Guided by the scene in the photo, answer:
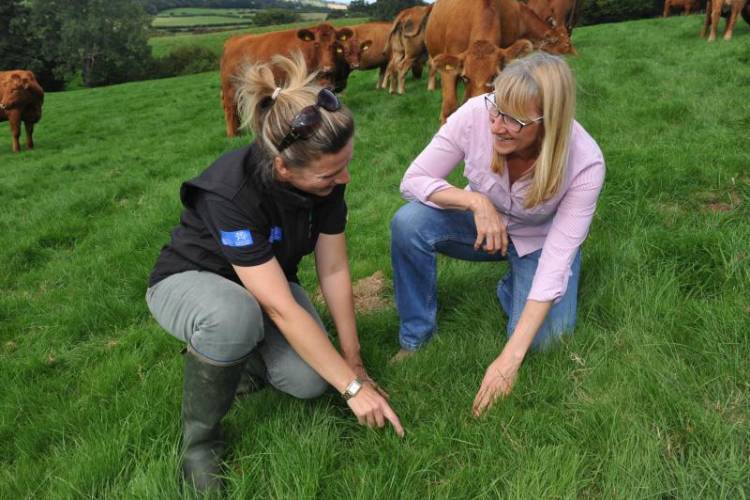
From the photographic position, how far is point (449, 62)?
22.5ft

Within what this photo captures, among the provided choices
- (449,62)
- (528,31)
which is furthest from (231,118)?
(528,31)

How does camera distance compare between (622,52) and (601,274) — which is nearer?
(601,274)

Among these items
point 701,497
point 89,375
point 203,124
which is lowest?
point 203,124

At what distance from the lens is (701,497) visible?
5.53 feet

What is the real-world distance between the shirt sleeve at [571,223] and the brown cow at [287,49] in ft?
29.1

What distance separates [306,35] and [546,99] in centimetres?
1002

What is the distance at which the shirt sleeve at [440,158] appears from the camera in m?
2.93

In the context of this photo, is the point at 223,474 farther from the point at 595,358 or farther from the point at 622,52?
the point at 622,52

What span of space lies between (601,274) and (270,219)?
1.87m

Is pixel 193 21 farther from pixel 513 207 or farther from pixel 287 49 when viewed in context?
pixel 513 207

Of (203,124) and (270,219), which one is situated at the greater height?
(270,219)

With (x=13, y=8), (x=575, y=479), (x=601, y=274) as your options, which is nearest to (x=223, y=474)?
(x=575, y=479)

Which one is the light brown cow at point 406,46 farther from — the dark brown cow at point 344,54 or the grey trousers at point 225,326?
the grey trousers at point 225,326

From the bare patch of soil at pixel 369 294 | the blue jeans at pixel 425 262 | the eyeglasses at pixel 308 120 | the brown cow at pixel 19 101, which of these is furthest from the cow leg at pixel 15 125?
the eyeglasses at pixel 308 120
